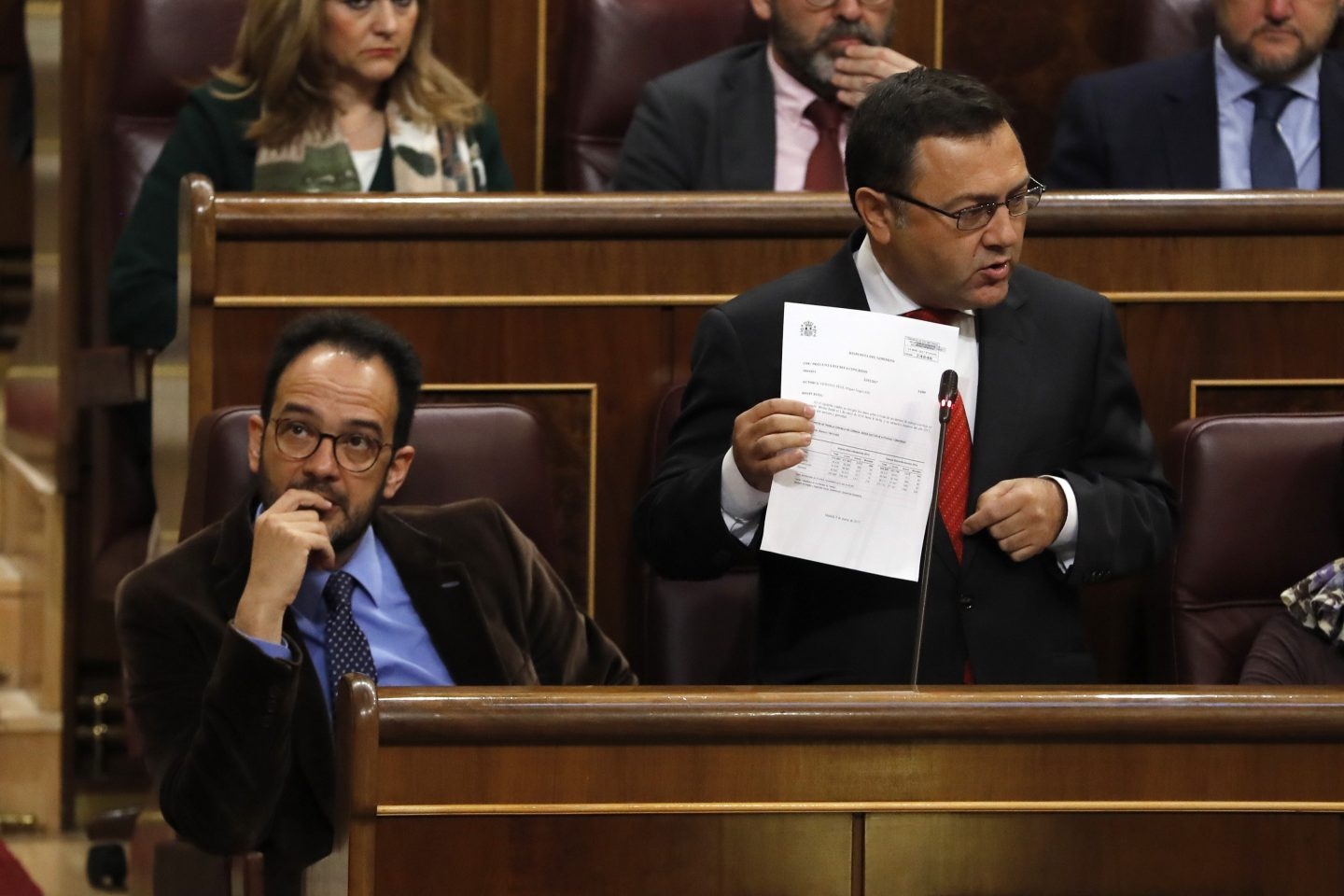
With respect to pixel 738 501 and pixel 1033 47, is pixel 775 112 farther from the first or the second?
pixel 738 501

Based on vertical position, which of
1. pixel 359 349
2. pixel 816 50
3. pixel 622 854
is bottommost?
pixel 622 854

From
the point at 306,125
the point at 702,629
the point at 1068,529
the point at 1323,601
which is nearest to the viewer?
the point at 1068,529

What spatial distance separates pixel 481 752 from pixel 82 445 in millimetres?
1397

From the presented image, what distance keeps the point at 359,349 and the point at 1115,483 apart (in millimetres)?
474

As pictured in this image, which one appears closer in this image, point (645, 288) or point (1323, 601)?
point (1323, 601)

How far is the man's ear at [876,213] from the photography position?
1.30 meters

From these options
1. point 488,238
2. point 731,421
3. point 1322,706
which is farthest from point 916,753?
point 488,238

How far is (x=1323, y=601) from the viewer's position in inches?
53.7

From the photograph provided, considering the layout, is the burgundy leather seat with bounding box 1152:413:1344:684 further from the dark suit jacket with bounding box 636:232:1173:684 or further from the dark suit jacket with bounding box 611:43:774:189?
the dark suit jacket with bounding box 611:43:774:189

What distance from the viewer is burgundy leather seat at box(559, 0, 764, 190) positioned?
2090 mm

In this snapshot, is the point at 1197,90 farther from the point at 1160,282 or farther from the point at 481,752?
the point at 481,752

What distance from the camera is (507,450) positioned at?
1.45 metres

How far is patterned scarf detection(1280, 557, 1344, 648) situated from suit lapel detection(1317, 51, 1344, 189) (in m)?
0.57

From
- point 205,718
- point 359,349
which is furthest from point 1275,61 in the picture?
point 205,718
